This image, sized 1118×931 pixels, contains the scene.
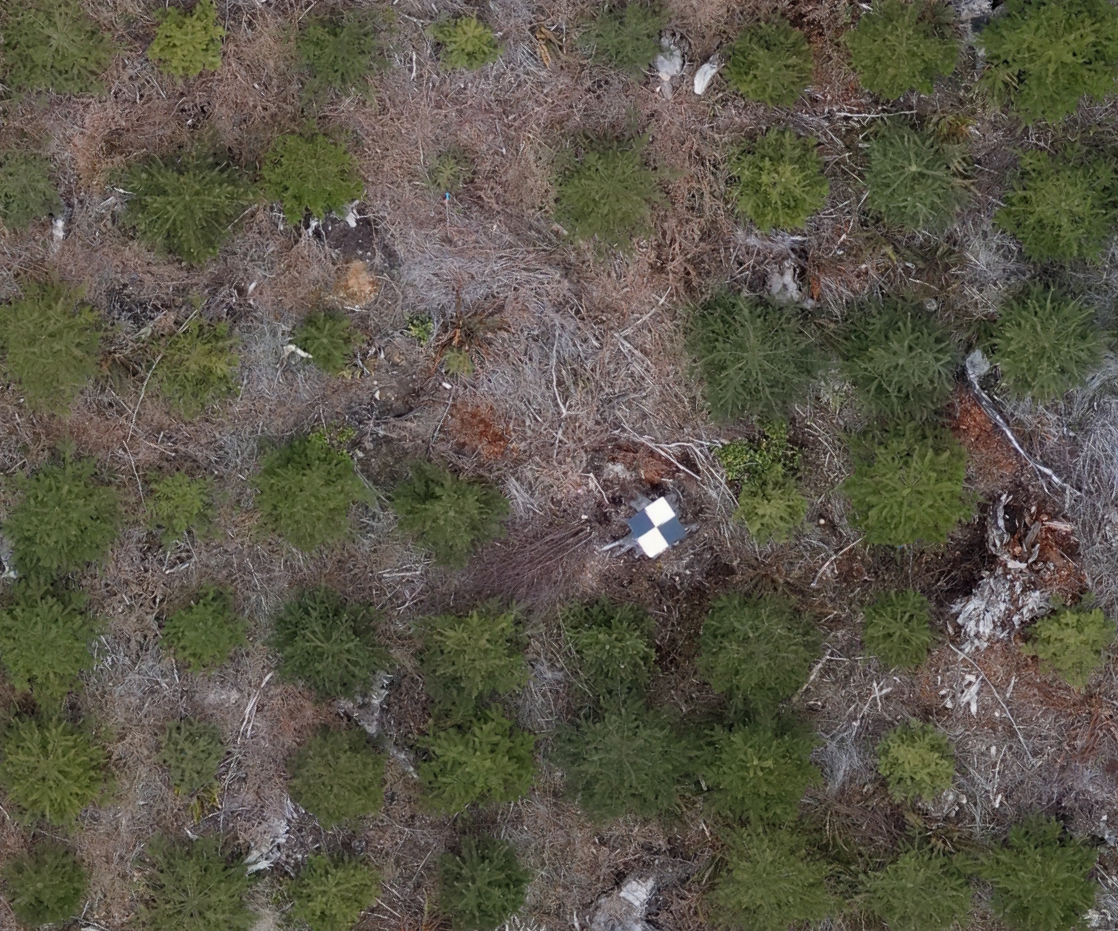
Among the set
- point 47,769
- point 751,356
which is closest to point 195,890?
point 47,769

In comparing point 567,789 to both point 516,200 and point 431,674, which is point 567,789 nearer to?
point 431,674

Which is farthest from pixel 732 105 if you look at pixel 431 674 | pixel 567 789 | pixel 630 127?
pixel 567 789

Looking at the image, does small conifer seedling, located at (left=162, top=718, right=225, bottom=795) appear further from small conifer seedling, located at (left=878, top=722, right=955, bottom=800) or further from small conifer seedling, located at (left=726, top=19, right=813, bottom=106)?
small conifer seedling, located at (left=726, top=19, right=813, bottom=106)

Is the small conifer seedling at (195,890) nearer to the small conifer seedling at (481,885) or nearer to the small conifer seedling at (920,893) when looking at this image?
the small conifer seedling at (481,885)

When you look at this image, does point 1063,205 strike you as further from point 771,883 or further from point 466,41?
point 771,883

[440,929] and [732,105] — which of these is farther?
[440,929]

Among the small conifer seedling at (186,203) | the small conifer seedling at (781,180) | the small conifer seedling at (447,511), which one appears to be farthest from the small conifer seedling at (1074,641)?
the small conifer seedling at (186,203)
